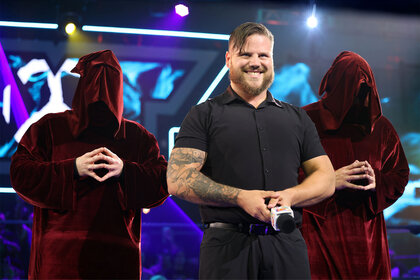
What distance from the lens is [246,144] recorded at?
2.15 meters

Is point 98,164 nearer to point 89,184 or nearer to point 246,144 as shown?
point 89,184

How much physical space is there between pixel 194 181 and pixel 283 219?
44 centimetres

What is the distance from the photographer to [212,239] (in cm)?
206

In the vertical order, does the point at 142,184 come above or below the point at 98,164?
below

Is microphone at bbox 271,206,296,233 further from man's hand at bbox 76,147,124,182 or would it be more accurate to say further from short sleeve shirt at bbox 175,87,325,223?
man's hand at bbox 76,147,124,182

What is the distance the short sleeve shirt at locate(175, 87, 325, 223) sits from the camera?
2104mm

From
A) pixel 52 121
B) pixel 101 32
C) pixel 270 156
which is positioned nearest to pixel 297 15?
pixel 101 32

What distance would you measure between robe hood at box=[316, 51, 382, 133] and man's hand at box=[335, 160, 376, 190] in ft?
1.06

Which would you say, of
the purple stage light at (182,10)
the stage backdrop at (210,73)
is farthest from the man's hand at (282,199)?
the purple stage light at (182,10)

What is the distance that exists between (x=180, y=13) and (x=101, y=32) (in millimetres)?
764

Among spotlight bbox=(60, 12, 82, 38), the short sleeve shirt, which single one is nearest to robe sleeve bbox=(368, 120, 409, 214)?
the short sleeve shirt

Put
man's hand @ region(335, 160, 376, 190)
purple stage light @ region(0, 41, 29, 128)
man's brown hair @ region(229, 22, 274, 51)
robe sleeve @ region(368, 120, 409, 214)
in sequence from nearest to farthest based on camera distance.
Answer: man's brown hair @ region(229, 22, 274, 51)
man's hand @ region(335, 160, 376, 190)
robe sleeve @ region(368, 120, 409, 214)
purple stage light @ region(0, 41, 29, 128)

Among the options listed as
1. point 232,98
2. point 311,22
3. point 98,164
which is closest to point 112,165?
point 98,164

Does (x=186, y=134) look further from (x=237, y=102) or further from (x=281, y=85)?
(x=281, y=85)
